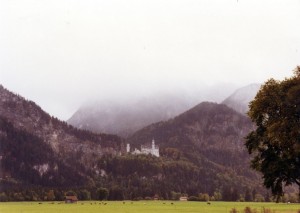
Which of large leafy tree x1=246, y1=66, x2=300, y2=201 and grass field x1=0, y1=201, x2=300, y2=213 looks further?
grass field x1=0, y1=201, x2=300, y2=213

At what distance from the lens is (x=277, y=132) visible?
54.2 metres

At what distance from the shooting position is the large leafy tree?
54.3m

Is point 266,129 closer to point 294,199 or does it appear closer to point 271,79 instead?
point 271,79

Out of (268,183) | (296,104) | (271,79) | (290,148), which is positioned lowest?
(268,183)

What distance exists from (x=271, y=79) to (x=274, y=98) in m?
3.29

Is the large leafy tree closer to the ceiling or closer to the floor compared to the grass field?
closer to the ceiling

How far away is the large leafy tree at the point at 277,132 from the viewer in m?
54.3

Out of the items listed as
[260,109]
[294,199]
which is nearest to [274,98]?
[260,109]

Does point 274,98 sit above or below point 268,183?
above

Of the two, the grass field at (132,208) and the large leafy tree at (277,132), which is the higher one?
the large leafy tree at (277,132)

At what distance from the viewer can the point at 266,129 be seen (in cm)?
5938

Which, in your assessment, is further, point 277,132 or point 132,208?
point 132,208

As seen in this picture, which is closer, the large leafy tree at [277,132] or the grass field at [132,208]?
the large leafy tree at [277,132]

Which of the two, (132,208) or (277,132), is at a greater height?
(277,132)
